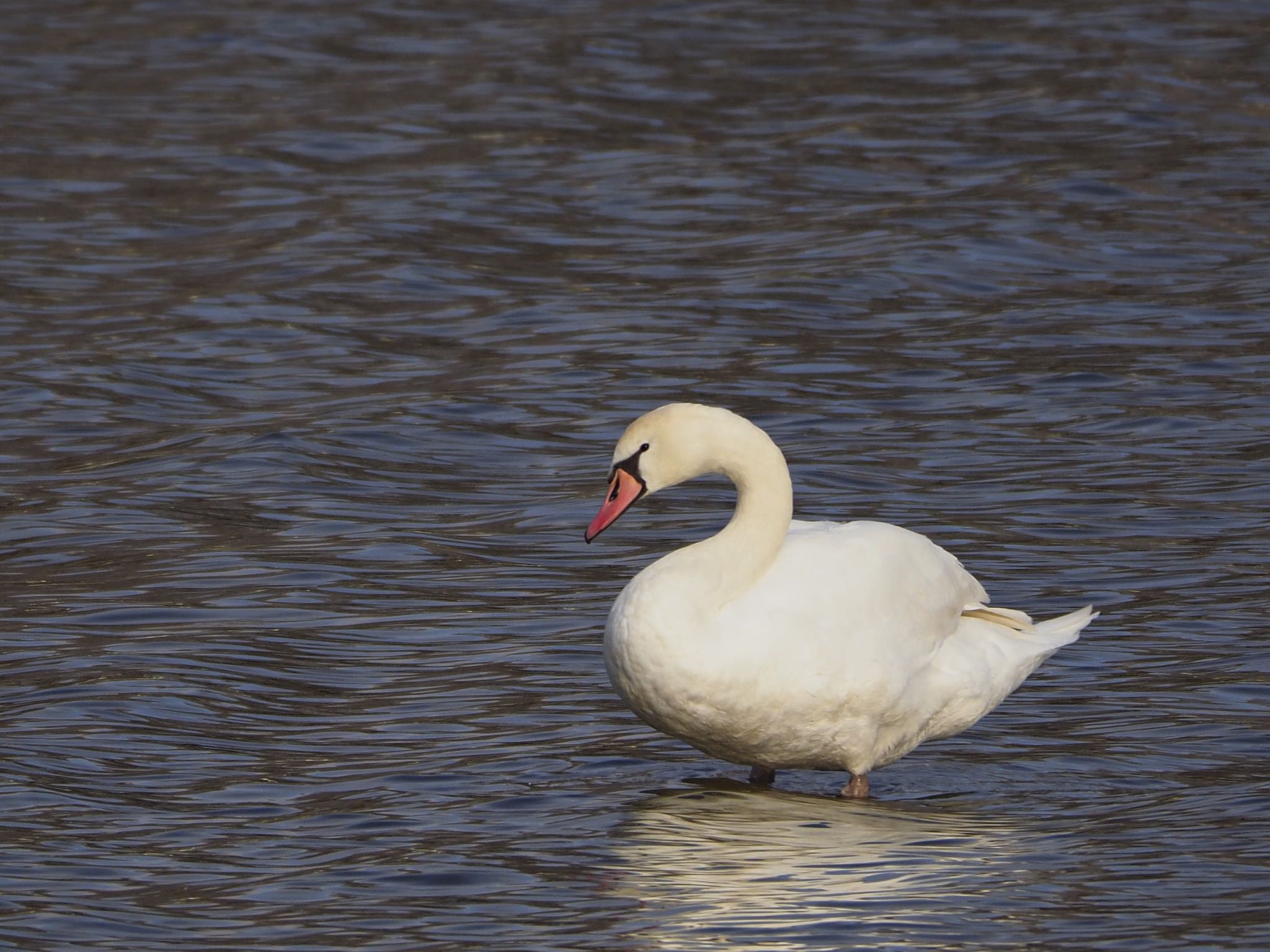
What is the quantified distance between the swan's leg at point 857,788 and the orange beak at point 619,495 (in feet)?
3.49

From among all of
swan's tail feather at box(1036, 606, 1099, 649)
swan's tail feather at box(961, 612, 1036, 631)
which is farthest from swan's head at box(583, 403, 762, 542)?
swan's tail feather at box(1036, 606, 1099, 649)

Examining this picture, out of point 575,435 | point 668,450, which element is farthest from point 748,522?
point 575,435

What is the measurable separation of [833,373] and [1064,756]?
5.15 m

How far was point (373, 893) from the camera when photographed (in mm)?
6203

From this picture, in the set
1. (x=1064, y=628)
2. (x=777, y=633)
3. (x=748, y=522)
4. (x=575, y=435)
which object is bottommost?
(x=575, y=435)

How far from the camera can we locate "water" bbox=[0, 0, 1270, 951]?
643 cm

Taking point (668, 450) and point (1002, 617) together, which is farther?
point (1002, 617)

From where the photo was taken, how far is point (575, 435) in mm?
11406

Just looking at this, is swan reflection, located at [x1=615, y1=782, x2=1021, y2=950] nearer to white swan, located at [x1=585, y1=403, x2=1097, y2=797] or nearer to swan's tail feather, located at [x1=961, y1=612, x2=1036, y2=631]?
white swan, located at [x1=585, y1=403, x2=1097, y2=797]

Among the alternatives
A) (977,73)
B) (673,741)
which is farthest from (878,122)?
(673,741)

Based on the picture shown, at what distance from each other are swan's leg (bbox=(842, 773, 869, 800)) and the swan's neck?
2.34 feet

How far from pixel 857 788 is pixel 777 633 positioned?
69 centimetres

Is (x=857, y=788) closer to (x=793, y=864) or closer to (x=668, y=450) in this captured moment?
(x=793, y=864)

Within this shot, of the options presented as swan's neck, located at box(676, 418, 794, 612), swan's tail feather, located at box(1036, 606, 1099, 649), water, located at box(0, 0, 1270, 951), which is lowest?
water, located at box(0, 0, 1270, 951)
